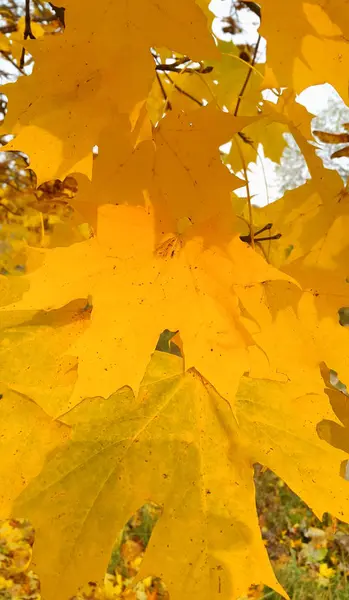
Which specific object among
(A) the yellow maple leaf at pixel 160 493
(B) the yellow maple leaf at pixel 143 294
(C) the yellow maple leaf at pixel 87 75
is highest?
(C) the yellow maple leaf at pixel 87 75

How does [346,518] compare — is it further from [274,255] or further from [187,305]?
[274,255]

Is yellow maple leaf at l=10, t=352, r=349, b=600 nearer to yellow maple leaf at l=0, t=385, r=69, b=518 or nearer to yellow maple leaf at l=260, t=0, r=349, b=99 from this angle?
yellow maple leaf at l=0, t=385, r=69, b=518

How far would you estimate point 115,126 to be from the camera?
555mm

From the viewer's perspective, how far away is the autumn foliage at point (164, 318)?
0.53 metres

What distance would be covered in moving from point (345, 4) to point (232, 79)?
742 millimetres

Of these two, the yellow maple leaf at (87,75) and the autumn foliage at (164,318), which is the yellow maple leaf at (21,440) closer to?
the autumn foliage at (164,318)

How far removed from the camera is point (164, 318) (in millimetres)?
560

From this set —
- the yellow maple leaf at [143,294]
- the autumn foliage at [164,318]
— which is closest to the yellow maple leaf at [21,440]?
the autumn foliage at [164,318]

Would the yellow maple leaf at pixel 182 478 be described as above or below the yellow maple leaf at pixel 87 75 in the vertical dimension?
below

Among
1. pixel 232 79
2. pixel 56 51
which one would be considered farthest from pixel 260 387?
pixel 232 79

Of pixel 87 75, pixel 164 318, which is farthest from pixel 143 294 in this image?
pixel 87 75

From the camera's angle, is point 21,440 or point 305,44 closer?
point 305,44

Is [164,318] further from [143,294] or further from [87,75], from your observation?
[87,75]

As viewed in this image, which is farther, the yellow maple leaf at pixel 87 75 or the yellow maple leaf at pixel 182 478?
the yellow maple leaf at pixel 182 478
